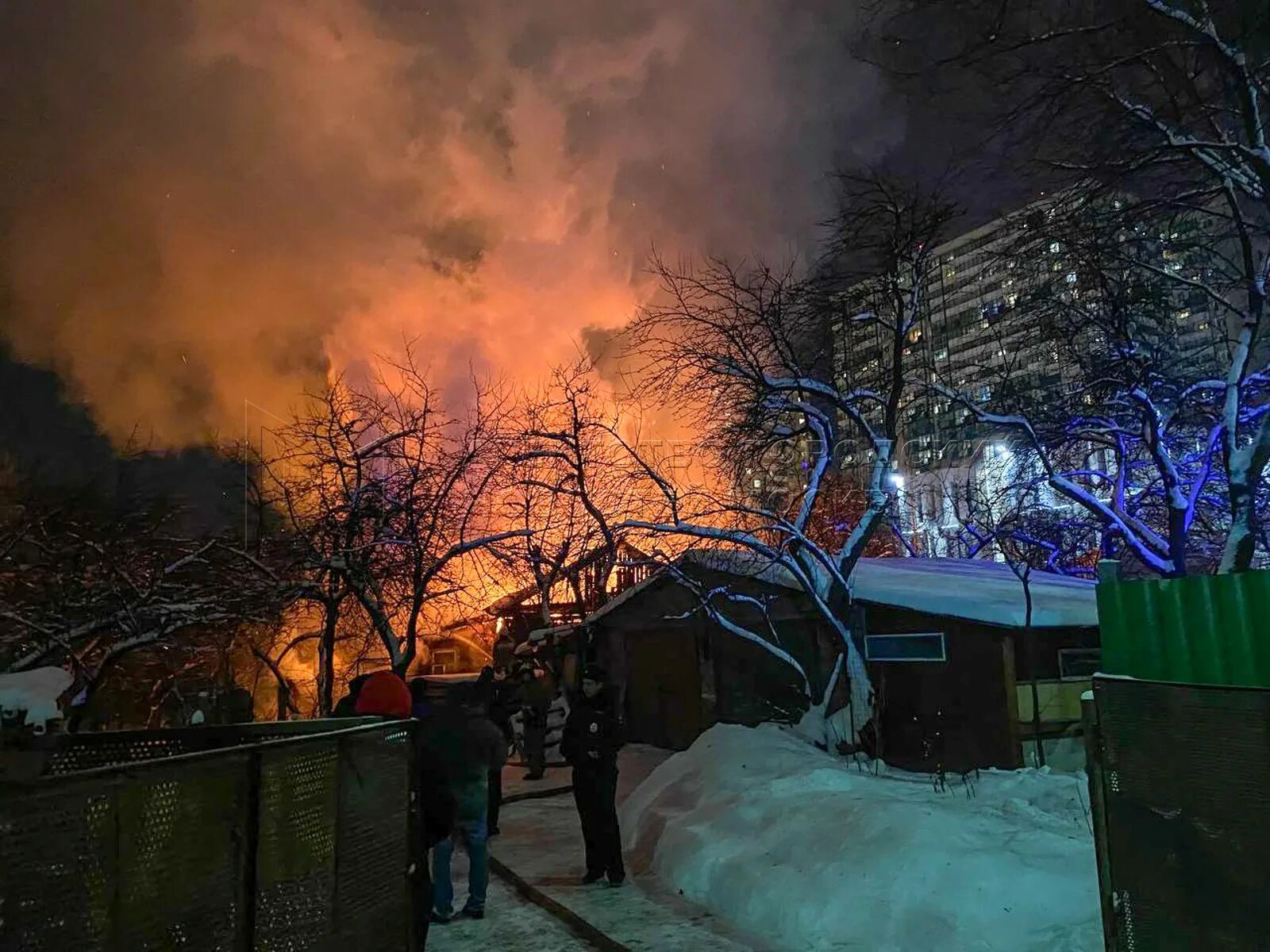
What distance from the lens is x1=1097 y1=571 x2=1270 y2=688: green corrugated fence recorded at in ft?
16.3

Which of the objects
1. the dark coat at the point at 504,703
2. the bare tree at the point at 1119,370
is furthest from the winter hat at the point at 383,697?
the dark coat at the point at 504,703

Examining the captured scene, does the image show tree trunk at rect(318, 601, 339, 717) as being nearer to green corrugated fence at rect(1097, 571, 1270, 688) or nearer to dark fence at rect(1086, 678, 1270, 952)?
green corrugated fence at rect(1097, 571, 1270, 688)

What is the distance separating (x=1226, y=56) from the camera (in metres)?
8.38

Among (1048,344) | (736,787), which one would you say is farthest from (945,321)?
(736,787)

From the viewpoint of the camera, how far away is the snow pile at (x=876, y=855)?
5234mm

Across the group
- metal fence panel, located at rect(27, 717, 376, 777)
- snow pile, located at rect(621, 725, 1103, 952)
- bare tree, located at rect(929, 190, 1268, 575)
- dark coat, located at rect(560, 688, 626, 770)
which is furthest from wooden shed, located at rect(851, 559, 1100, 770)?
metal fence panel, located at rect(27, 717, 376, 777)

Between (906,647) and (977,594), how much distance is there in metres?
1.30

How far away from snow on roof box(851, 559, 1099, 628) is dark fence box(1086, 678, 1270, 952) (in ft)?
25.1

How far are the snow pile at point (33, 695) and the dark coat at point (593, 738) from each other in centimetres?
380

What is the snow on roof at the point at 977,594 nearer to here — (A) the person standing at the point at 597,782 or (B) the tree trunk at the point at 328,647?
(A) the person standing at the point at 597,782

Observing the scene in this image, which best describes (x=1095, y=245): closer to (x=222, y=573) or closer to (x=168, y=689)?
(x=222, y=573)

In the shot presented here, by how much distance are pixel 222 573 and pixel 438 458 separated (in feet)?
16.3

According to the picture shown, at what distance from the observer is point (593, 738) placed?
25.3 feet

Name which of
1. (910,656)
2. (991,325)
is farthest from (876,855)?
(991,325)
